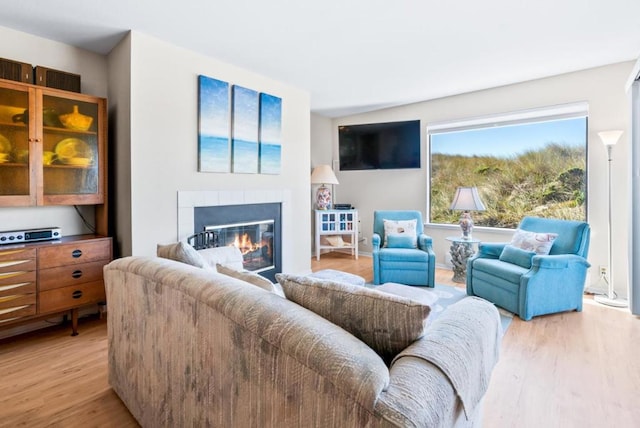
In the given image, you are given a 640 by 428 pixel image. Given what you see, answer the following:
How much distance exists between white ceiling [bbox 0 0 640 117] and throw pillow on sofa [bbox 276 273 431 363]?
2095 mm

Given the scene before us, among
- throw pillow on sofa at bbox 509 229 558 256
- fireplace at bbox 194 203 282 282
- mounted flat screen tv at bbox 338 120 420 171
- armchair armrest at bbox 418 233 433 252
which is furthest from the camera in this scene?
mounted flat screen tv at bbox 338 120 420 171

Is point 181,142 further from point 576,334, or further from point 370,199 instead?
point 576,334

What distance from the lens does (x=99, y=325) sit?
108 inches

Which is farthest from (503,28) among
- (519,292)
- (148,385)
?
(148,385)

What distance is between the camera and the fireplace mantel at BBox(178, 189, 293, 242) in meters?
2.99

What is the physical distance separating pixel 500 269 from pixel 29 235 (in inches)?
155

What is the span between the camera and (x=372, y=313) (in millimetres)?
927

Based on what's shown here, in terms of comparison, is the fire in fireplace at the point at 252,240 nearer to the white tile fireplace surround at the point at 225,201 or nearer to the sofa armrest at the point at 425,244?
the white tile fireplace surround at the point at 225,201

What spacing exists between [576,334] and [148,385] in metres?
3.03

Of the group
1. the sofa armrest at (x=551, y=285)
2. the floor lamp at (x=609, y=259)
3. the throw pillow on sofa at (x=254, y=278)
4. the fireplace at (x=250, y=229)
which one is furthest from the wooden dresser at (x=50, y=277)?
the floor lamp at (x=609, y=259)

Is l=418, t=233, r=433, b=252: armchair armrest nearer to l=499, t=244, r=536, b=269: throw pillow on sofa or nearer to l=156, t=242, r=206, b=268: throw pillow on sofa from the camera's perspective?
l=499, t=244, r=536, b=269: throw pillow on sofa

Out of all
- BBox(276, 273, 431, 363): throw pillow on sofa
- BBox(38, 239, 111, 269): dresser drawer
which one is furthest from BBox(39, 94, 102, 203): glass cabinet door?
BBox(276, 273, 431, 363): throw pillow on sofa

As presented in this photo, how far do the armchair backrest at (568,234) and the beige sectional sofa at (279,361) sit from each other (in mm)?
2548

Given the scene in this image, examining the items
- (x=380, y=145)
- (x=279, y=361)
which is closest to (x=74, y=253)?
(x=279, y=361)
